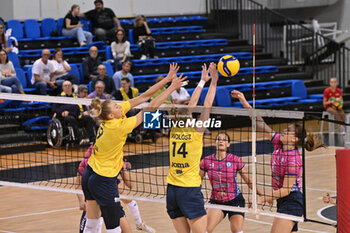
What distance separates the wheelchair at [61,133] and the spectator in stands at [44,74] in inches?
62.7

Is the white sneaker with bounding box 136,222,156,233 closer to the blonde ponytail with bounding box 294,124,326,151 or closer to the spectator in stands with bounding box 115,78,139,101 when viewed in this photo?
the blonde ponytail with bounding box 294,124,326,151

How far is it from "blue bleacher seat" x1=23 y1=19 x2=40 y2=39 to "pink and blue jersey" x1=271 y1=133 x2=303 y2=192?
11.5 metres

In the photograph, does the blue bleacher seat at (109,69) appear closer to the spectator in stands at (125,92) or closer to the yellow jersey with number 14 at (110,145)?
the spectator in stands at (125,92)

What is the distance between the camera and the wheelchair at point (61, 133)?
12000 millimetres

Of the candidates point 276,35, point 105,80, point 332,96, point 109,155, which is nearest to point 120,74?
point 105,80

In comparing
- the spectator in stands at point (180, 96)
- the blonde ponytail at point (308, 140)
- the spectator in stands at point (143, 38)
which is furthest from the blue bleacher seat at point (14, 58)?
the blonde ponytail at point (308, 140)

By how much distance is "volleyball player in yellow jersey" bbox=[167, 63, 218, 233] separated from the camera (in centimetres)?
562

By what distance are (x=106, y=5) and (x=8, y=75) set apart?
21.1 ft

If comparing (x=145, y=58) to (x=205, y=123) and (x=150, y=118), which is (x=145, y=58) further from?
(x=205, y=123)

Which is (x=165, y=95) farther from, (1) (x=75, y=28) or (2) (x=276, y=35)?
(2) (x=276, y=35)

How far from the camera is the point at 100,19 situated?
17.1m

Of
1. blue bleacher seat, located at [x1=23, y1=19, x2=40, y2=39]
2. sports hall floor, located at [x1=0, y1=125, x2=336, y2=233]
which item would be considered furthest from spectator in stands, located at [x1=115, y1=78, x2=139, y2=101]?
blue bleacher seat, located at [x1=23, y1=19, x2=40, y2=39]

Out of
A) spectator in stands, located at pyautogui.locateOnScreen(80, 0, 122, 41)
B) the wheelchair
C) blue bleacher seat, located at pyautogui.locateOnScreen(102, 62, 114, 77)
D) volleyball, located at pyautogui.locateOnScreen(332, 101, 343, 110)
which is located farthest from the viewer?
spectator in stands, located at pyautogui.locateOnScreen(80, 0, 122, 41)

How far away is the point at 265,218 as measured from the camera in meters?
8.30
